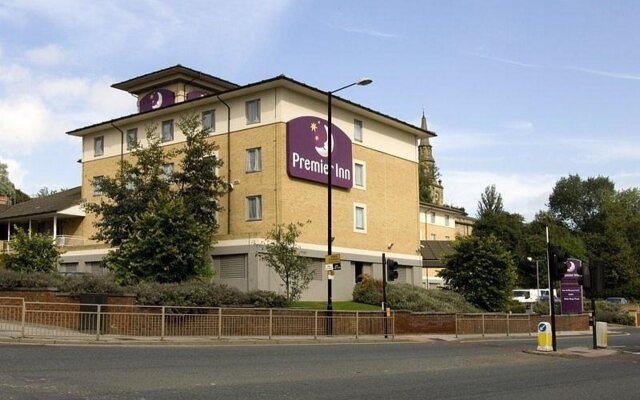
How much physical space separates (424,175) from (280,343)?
272 feet

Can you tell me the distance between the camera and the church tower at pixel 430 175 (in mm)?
103250

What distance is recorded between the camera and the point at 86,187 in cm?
5228

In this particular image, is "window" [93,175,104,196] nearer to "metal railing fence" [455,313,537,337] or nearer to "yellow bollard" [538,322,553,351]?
"metal railing fence" [455,313,537,337]

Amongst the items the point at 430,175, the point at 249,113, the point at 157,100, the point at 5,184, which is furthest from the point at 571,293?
the point at 5,184

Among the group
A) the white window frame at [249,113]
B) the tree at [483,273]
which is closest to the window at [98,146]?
the white window frame at [249,113]

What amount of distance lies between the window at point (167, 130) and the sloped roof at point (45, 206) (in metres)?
9.20

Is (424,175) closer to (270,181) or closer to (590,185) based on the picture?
(590,185)

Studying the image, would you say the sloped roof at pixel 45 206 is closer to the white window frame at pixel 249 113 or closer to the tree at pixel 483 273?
the white window frame at pixel 249 113

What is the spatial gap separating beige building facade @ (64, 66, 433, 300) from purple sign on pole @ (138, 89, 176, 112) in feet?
0.28

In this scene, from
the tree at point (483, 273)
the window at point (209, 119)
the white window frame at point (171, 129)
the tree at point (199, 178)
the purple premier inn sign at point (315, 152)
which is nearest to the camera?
the tree at point (199, 178)

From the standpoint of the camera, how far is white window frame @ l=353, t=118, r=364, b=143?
47.1m

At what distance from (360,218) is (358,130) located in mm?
6046

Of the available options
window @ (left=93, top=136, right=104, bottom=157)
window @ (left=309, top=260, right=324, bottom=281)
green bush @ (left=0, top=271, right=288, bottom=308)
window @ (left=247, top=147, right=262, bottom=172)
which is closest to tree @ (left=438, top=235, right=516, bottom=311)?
window @ (left=309, top=260, right=324, bottom=281)

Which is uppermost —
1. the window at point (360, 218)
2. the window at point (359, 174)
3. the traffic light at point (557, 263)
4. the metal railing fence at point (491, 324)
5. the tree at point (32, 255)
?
the window at point (359, 174)
